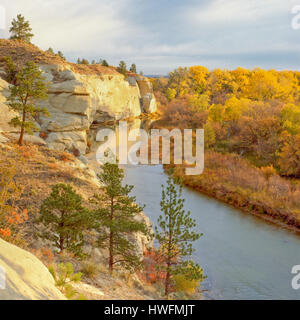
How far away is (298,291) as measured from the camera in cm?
1574

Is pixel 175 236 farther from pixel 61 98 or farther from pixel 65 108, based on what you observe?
pixel 61 98

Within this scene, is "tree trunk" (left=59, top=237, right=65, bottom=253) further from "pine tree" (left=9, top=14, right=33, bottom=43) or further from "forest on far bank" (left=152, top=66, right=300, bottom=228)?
"pine tree" (left=9, top=14, right=33, bottom=43)

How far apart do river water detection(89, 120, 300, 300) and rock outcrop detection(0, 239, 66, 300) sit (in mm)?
10586

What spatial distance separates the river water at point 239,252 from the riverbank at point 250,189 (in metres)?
1.10

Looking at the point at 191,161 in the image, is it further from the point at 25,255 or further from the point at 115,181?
the point at 25,255

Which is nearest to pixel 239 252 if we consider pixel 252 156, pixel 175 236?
pixel 175 236

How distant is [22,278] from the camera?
610 centimetres

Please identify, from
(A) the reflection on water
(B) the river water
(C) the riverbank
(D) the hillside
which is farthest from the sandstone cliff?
(C) the riverbank

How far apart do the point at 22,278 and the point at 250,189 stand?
2416 cm

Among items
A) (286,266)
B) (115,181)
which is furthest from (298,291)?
(115,181)

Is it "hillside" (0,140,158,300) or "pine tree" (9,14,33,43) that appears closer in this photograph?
"hillside" (0,140,158,300)

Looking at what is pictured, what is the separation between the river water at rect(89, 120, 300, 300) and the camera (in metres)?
15.8

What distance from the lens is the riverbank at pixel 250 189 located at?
78.1 ft
